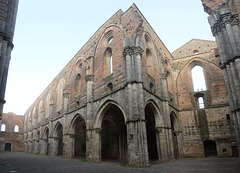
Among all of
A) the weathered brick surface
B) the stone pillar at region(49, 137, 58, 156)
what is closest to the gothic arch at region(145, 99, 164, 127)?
the stone pillar at region(49, 137, 58, 156)

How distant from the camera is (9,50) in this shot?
771 centimetres

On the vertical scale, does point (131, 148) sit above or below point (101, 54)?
below

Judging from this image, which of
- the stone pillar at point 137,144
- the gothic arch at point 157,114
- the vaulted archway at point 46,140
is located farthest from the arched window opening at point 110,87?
the vaulted archway at point 46,140

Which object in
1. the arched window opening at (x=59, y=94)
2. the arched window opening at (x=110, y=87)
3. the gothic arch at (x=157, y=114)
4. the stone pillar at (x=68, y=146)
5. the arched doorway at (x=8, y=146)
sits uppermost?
the arched window opening at (x=59, y=94)

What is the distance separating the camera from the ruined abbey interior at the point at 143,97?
10852 mm

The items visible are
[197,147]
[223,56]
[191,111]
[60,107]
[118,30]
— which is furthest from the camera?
[60,107]

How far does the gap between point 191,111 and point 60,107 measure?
15.3m

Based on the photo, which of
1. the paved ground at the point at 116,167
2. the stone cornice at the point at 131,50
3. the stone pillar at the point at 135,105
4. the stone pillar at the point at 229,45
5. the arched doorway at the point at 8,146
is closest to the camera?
the paved ground at the point at 116,167

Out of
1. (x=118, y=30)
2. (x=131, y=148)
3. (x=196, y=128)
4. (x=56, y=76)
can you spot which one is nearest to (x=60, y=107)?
(x=56, y=76)

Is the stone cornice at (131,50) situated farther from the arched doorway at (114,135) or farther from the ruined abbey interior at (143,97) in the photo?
the arched doorway at (114,135)

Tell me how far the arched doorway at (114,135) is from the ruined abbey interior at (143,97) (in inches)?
3.4

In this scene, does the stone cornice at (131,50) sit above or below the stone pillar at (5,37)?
above

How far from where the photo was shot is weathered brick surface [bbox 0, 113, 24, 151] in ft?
125

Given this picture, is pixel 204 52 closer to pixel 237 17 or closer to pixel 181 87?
pixel 181 87
